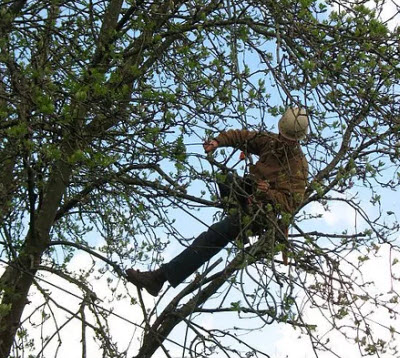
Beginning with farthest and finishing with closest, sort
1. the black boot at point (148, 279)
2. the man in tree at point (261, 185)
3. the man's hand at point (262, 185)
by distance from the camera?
the black boot at point (148, 279)
the man's hand at point (262, 185)
the man in tree at point (261, 185)

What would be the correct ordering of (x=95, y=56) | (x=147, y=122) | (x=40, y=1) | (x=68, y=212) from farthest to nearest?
(x=68, y=212) → (x=40, y=1) → (x=95, y=56) → (x=147, y=122)

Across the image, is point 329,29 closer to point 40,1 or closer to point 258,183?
point 258,183

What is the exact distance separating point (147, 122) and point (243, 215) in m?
0.90

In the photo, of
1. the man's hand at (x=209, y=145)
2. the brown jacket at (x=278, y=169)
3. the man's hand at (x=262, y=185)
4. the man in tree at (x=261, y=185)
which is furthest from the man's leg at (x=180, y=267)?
the man's hand at (x=209, y=145)

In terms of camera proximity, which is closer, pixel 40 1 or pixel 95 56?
pixel 95 56

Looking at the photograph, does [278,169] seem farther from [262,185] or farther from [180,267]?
[180,267]

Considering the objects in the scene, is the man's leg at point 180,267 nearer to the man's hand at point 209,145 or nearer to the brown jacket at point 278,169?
the brown jacket at point 278,169

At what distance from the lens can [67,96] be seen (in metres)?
4.37

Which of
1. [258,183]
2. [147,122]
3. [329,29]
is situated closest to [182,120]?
[147,122]

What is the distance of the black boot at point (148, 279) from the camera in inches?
223

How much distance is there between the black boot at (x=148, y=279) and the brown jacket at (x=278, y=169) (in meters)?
1.31

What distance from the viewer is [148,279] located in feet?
18.7

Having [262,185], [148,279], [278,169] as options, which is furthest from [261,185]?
[148,279]

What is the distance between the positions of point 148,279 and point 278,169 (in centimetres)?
146
